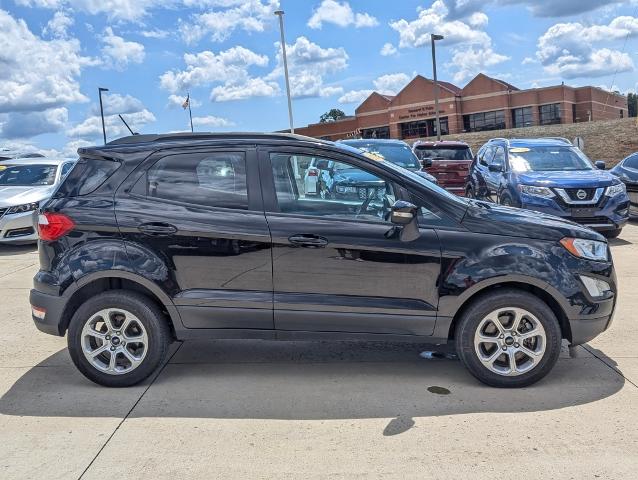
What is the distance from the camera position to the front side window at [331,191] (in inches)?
167

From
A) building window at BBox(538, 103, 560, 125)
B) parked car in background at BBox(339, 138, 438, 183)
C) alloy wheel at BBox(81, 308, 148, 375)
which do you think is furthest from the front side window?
building window at BBox(538, 103, 560, 125)

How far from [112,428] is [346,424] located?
1449mm

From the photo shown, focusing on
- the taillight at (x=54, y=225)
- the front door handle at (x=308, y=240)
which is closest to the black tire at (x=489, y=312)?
the front door handle at (x=308, y=240)

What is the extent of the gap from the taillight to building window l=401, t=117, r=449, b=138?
57.0 meters

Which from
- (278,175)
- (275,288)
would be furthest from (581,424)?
(278,175)

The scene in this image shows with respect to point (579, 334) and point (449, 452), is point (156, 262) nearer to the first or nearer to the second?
point (449, 452)

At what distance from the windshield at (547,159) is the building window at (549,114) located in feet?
156

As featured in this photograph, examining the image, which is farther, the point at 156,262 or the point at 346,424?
the point at 156,262

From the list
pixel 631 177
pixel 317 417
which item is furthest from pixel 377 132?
pixel 317 417

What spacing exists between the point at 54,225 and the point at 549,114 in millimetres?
57232

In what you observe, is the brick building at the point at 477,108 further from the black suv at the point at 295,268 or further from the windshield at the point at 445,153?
the black suv at the point at 295,268

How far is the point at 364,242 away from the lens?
4.11 meters

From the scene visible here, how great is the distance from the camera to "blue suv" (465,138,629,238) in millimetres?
9734

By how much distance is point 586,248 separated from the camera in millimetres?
4262
